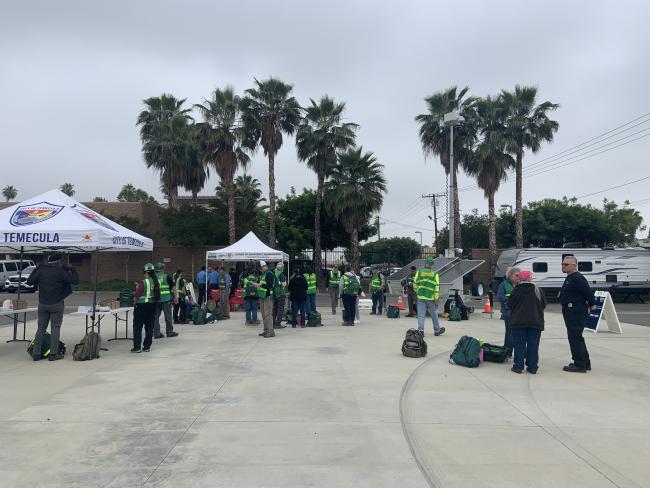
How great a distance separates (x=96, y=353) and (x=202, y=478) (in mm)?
6034

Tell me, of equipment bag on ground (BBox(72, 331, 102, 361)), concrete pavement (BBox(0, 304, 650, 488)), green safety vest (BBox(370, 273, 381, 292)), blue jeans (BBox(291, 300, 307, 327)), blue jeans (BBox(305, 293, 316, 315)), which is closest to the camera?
concrete pavement (BBox(0, 304, 650, 488))

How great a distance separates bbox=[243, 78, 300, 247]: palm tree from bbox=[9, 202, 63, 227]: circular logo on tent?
2278cm

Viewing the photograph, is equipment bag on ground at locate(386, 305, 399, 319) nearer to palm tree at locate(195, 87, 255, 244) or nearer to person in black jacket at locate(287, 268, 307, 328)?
person in black jacket at locate(287, 268, 307, 328)

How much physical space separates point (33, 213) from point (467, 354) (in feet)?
26.8

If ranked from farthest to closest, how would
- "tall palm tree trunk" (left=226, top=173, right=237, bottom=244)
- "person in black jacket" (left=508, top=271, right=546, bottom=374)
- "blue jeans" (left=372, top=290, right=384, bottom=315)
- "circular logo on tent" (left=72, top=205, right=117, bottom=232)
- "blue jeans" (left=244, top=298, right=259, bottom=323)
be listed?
"tall palm tree trunk" (left=226, top=173, right=237, bottom=244) → "blue jeans" (left=372, top=290, right=384, bottom=315) → "blue jeans" (left=244, top=298, right=259, bottom=323) → "circular logo on tent" (left=72, top=205, right=117, bottom=232) → "person in black jacket" (left=508, top=271, right=546, bottom=374)

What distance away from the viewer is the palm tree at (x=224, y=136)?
107 ft

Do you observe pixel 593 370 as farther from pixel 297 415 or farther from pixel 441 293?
pixel 441 293

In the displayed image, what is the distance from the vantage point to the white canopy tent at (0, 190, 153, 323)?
9.45 meters

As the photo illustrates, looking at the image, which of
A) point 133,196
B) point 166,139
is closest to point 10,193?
point 133,196

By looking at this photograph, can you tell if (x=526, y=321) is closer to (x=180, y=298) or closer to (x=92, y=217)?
(x=92, y=217)

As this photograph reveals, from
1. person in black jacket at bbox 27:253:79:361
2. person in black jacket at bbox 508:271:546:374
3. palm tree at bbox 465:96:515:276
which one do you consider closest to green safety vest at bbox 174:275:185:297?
person in black jacket at bbox 27:253:79:361

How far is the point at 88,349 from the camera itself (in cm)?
938

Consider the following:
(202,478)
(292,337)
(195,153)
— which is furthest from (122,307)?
(195,153)

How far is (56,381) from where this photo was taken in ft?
25.2
